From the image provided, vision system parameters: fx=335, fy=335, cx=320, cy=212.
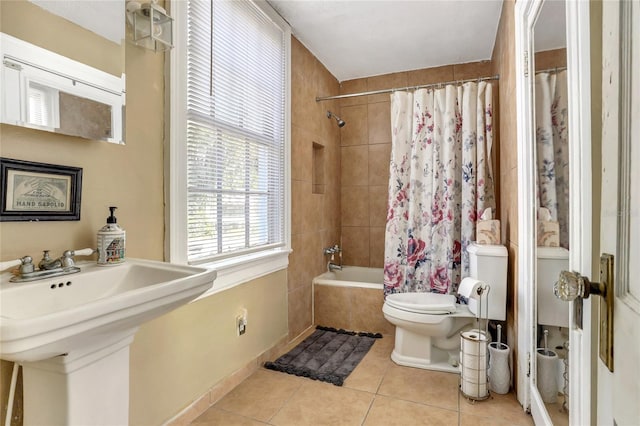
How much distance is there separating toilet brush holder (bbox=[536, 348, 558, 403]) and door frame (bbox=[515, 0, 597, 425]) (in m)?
0.08

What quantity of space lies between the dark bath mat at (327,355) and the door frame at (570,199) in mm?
1045

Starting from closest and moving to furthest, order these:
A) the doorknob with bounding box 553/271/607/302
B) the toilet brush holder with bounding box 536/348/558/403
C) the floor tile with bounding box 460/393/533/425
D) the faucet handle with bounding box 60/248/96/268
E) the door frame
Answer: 1. the doorknob with bounding box 553/271/607/302
2. the door frame
3. the faucet handle with bounding box 60/248/96/268
4. the toilet brush holder with bounding box 536/348/558/403
5. the floor tile with bounding box 460/393/533/425

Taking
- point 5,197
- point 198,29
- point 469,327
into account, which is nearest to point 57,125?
point 5,197

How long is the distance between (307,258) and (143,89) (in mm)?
1899

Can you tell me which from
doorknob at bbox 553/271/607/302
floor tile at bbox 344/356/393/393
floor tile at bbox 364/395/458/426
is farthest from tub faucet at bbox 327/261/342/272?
doorknob at bbox 553/271/607/302

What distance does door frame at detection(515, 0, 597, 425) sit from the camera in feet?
2.68

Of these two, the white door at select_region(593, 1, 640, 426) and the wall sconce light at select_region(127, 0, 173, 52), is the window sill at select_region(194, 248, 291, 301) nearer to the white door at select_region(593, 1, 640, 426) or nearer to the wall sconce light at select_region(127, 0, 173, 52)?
the wall sconce light at select_region(127, 0, 173, 52)

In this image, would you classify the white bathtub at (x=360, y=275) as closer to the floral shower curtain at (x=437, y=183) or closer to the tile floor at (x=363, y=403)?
the floral shower curtain at (x=437, y=183)

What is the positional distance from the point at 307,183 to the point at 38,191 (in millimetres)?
2051

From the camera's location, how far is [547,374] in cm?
144

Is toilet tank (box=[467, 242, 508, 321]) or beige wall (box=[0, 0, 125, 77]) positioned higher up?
beige wall (box=[0, 0, 125, 77])

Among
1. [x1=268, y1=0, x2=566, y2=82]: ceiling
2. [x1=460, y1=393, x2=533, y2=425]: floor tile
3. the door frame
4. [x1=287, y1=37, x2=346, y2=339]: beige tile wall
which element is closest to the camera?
the door frame

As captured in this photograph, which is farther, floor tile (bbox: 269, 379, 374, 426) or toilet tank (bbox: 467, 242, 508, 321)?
toilet tank (bbox: 467, 242, 508, 321)

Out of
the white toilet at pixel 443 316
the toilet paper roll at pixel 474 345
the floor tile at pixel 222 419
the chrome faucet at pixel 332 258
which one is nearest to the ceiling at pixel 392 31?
the white toilet at pixel 443 316
